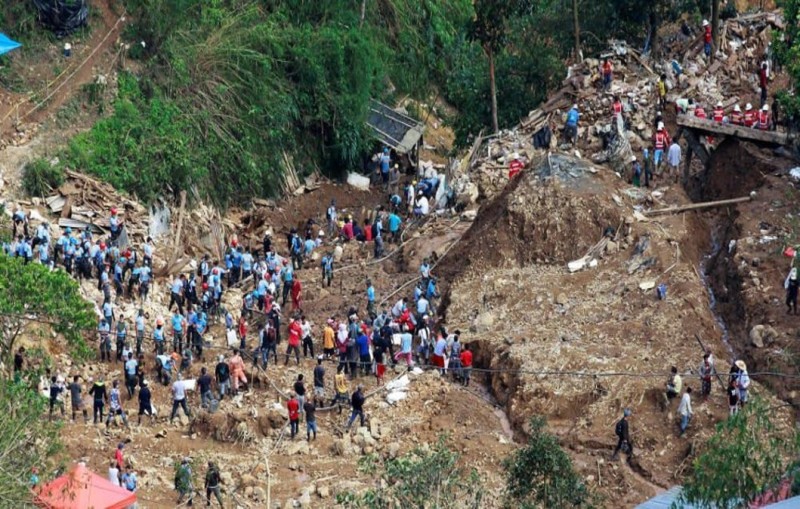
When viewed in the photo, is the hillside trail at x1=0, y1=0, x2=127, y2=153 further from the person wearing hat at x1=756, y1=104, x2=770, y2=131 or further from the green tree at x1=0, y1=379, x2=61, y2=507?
the person wearing hat at x1=756, y1=104, x2=770, y2=131

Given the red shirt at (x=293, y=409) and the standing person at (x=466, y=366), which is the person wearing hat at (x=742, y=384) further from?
the red shirt at (x=293, y=409)

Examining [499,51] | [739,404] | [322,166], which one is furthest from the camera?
[322,166]

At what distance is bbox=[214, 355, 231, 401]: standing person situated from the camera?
1275 inches

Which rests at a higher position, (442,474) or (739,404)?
(442,474)

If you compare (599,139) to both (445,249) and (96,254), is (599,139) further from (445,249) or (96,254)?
(96,254)

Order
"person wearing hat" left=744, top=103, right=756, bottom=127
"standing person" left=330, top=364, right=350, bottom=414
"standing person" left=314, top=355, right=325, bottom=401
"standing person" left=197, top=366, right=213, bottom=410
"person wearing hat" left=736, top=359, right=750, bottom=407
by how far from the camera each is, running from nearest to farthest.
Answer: "person wearing hat" left=736, top=359, right=750, bottom=407, "standing person" left=330, top=364, right=350, bottom=414, "standing person" left=197, top=366, right=213, bottom=410, "standing person" left=314, top=355, right=325, bottom=401, "person wearing hat" left=744, top=103, right=756, bottom=127

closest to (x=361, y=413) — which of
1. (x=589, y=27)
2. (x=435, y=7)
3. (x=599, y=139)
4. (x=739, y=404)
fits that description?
(x=739, y=404)

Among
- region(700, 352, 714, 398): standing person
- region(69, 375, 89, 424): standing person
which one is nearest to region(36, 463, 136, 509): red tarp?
region(69, 375, 89, 424): standing person

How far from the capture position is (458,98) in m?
47.3

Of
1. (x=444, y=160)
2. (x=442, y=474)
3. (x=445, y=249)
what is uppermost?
(x=442, y=474)

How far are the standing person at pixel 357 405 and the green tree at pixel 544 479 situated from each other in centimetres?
599

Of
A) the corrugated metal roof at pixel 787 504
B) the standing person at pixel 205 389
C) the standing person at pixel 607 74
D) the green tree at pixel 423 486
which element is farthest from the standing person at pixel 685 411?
the standing person at pixel 607 74

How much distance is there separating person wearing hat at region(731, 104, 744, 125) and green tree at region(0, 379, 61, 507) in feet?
55.5

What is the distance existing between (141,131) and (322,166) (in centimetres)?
684
